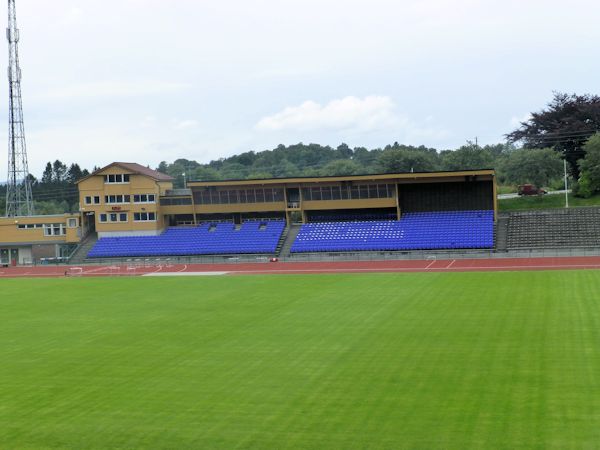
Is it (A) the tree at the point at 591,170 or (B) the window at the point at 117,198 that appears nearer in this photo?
(A) the tree at the point at 591,170

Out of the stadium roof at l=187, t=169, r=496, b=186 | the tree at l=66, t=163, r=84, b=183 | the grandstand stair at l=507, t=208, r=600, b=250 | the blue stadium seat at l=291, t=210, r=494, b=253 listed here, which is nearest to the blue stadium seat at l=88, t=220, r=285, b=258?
the blue stadium seat at l=291, t=210, r=494, b=253

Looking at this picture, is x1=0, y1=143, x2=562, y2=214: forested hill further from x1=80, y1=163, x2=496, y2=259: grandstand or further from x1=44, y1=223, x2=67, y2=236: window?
x1=44, y1=223, x2=67, y2=236: window

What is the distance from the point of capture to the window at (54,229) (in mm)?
77375

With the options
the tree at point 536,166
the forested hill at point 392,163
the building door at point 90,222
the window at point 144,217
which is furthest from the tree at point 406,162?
the building door at point 90,222

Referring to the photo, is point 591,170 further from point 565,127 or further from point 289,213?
point 289,213

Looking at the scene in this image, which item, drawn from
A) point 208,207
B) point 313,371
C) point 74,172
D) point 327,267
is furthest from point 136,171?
point 74,172

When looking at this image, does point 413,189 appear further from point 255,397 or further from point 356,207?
point 255,397

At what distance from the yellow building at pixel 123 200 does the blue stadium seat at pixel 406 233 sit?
16.2 m

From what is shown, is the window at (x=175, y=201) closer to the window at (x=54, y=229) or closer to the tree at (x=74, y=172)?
the window at (x=54, y=229)

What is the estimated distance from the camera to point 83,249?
76.6 m

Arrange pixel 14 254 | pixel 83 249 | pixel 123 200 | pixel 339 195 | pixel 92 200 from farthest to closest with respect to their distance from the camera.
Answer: pixel 14 254
pixel 92 200
pixel 123 200
pixel 83 249
pixel 339 195

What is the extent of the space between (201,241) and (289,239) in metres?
8.79

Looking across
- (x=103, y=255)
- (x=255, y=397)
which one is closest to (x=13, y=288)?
(x=103, y=255)

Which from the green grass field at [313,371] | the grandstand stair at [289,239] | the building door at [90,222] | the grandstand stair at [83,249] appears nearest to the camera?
the green grass field at [313,371]
